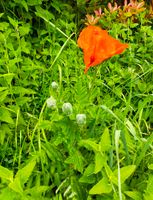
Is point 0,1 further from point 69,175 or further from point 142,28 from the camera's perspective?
point 69,175

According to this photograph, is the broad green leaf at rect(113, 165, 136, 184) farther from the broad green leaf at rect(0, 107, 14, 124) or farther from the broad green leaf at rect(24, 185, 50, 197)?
the broad green leaf at rect(0, 107, 14, 124)

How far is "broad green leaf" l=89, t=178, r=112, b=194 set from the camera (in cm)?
159

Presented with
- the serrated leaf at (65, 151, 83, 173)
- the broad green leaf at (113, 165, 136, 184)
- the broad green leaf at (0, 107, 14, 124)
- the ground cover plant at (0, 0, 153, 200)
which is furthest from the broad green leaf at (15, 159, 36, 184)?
the broad green leaf at (0, 107, 14, 124)

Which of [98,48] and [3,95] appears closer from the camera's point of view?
[98,48]

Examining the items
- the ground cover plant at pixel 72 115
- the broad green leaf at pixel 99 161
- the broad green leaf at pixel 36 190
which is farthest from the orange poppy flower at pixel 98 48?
the broad green leaf at pixel 36 190

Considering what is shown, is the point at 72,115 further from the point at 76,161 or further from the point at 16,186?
the point at 16,186

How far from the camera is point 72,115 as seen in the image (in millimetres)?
1713

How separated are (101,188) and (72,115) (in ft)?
0.91

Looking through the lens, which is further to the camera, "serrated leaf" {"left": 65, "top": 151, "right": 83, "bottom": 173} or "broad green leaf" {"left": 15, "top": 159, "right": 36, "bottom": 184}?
"serrated leaf" {"left": 65, "top": 151, "right": 83, "bottom": 173}

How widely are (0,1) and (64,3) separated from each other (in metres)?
0.45

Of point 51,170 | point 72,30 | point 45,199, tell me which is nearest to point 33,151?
point 51,170

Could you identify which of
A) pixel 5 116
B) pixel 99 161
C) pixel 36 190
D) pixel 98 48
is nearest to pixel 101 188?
pixel 99 161

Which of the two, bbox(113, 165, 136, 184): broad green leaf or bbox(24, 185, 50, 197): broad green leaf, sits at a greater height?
bbox(113, 165, 136, 184): broad green leaf

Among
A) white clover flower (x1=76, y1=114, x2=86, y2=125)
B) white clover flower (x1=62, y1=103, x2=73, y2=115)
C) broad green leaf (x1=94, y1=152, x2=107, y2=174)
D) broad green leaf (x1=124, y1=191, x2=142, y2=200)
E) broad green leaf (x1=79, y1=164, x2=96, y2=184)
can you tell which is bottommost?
broad green leaf (x1=124, y1=191, x2=142, y2=200)
